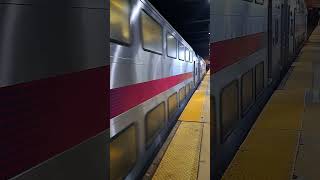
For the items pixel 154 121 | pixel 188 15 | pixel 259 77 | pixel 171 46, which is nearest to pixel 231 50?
pixel 154 121

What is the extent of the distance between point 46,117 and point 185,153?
10.7 feet

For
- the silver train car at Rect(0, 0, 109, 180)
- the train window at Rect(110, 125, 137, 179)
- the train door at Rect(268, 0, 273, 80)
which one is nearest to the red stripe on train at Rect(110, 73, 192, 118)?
the train window at Rect(110, 125, 137, 179)

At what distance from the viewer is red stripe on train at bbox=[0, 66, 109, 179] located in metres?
0.78

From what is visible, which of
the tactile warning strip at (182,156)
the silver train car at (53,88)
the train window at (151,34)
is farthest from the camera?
the tactile warning strip at (182,156)

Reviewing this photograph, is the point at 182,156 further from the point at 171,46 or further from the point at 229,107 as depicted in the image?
the point at 229,107

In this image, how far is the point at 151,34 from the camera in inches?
124

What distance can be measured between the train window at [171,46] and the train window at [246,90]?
1.14 m

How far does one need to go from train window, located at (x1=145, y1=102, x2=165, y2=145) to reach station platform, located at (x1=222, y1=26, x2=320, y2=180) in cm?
75

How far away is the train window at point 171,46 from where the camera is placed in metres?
4.18

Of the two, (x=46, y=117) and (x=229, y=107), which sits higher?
Answer: (x=46, y=117)

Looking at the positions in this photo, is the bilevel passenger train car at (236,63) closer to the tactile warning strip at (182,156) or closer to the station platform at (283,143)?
the station platform at (283,143)

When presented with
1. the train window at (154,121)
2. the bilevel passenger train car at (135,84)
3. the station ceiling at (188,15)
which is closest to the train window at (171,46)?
the bilevel passenger train car at (135,84)

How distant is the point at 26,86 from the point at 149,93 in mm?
2274

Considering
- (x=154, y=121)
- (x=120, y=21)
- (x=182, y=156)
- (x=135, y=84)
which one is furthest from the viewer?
(x=182, y=156)
